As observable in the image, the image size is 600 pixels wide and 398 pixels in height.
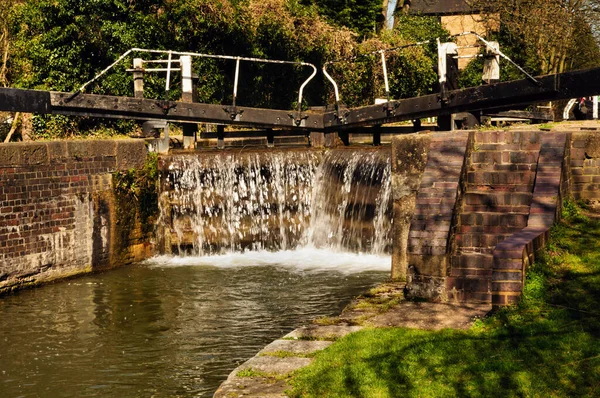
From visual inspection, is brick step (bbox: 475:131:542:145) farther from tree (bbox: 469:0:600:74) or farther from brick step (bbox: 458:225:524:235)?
tree (bbox: 469:0:600:74)

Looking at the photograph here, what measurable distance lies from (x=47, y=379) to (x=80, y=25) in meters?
13.7

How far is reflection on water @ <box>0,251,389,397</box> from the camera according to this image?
8.83 m

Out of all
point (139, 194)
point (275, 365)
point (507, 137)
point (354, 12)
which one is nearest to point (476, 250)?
point (507, 137)

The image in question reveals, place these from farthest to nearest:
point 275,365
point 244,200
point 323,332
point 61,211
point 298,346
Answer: point 244,200, point 61,211, point 323,332, point 298,346, point 275,365

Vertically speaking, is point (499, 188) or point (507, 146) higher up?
point (507, 146)

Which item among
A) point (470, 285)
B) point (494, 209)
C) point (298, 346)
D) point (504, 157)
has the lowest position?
point (298, 346)

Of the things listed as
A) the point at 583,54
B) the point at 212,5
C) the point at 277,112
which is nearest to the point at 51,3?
the point at 212,5

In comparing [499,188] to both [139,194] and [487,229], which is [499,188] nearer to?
[487,229]

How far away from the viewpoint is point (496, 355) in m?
7.22

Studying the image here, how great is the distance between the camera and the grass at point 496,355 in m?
6.63

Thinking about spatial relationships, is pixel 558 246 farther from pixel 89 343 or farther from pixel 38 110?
pixel 38 110

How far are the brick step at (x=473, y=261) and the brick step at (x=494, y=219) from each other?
1.82ft

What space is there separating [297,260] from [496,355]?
803 cm

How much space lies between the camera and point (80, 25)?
20953mm
